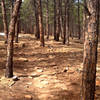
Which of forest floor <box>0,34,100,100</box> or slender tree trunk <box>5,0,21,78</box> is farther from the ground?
slender tree trunk <box>5,0,21,78</box>

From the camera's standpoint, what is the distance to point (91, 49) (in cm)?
387

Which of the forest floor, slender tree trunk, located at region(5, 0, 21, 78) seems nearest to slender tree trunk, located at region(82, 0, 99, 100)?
the forest floor

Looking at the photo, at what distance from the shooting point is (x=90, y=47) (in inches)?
152

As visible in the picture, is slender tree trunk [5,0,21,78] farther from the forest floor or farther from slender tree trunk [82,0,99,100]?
slender tree trunk [82,0,99,100]

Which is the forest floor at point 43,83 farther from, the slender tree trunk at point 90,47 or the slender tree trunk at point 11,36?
the slender tree trunk at point 90,47

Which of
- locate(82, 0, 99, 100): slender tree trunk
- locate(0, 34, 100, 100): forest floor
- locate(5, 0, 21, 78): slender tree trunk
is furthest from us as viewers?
locate(5, 0, 21, 78): slender tree trunk

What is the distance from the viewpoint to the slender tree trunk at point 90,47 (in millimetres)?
3807

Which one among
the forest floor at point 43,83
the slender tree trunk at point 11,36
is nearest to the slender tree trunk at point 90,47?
the forest floor at point 43,83

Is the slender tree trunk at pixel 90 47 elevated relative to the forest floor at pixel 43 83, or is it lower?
elevated

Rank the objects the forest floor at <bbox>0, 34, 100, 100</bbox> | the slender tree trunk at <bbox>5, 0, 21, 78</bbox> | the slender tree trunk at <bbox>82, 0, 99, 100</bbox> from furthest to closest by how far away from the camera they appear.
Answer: the slender tree trunk at <bbox>5, 0, 21, 78</bbox>, the forest floor at <bbox>0, 34, 100, 100</bbox>, the slender tree trunk at <bbox>82, 0, 99, 100</bbox>

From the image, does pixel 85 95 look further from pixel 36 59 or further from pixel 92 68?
pixel 36 59

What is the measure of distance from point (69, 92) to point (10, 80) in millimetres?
2630

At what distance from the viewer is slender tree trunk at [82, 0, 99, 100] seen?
381 cm

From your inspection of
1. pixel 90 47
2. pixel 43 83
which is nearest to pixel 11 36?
pixel 43 83
